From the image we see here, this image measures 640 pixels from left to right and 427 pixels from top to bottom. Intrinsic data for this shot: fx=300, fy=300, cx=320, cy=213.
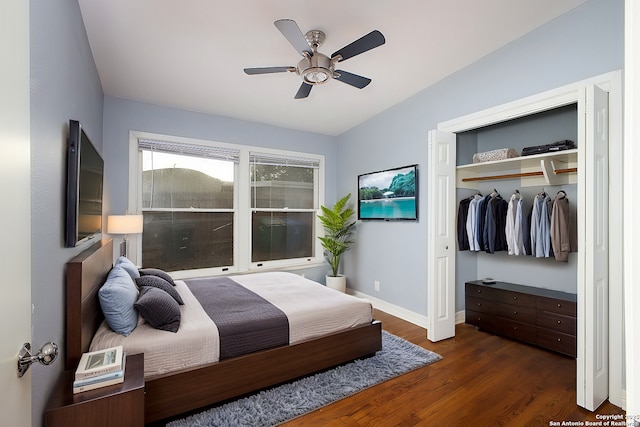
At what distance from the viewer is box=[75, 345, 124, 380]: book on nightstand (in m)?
1.48

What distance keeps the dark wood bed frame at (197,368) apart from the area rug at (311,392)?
0.23ft

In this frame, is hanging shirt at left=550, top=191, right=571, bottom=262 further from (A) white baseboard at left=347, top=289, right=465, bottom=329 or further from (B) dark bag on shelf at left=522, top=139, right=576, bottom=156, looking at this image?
(A) white baseboard at left=347, top=289, right=465, bottom=329

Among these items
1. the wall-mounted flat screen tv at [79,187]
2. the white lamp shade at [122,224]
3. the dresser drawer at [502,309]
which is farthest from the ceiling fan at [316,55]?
the dresser drawer at [502,309]

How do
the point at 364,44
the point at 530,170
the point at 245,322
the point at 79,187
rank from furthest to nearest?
the point at 530,170 < the point at 245,322 < the point at 364,44 < the point at 79,187

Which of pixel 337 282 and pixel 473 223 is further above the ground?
pixel 473 223

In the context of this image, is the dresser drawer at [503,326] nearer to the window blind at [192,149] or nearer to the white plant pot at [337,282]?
the white plant pot at [337,282]

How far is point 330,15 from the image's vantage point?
2.36m

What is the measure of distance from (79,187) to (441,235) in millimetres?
3147

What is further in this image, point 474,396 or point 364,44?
point 474,396

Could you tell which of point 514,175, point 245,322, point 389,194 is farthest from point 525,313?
point 245,322

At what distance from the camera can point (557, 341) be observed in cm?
290

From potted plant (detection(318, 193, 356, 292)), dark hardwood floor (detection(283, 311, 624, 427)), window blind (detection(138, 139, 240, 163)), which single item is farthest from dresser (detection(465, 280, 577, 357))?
window blind (detection(138, 139, 240, 163))

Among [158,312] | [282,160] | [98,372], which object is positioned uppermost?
[282,160]

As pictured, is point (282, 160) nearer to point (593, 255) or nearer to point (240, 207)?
point (240, 207)
